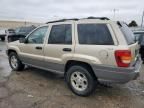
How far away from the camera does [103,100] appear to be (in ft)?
14.7

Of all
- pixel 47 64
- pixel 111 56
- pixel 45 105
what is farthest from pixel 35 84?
pixel 111 56

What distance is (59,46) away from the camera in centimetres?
491

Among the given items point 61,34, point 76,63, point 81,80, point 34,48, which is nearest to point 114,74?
point 81,80

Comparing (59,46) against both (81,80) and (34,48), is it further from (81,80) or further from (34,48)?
(34,48)

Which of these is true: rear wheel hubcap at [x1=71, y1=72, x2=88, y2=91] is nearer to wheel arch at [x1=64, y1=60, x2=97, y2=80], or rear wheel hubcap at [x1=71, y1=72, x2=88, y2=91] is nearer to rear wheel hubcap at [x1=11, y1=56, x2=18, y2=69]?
wheel arch at [x1=64, y1=60, x2=97, y2=80]

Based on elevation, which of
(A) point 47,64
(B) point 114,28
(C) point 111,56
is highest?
(B) point 114,28

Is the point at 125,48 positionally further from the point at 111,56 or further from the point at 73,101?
the point at 73,101

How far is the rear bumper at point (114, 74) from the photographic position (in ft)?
12.9

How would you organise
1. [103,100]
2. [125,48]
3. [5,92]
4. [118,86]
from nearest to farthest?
1. [125,48]
2. [103,100]
3. [5,92]
4. [118,86]

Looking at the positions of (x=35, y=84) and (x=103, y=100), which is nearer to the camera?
(x=103, y=100)

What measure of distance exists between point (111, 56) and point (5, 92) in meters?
2.96

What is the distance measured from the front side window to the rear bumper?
6.87 ft

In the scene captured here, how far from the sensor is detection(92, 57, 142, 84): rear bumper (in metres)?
3.92

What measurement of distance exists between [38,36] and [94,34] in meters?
2.19
